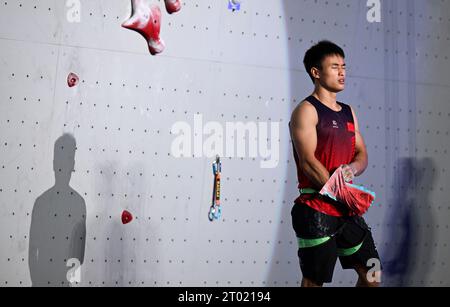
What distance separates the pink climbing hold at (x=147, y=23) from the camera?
2.82 m

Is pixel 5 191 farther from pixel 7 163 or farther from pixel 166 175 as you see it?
pixel 166 175

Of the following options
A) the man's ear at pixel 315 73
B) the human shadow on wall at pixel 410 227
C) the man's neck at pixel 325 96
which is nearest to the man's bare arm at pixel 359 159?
the man's neck at pixel 325 96

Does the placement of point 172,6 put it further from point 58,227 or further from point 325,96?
point 58,227

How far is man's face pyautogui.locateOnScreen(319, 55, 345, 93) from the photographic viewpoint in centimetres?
287

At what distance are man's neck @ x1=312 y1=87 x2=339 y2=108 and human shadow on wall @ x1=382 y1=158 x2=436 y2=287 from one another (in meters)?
0.58

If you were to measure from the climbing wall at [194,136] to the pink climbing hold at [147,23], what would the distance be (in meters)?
0.01

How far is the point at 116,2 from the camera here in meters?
2.81

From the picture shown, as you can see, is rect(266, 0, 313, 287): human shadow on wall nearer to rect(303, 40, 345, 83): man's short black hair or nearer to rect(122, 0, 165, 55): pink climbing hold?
rect(303, 40, 345, 83): man's short black hair

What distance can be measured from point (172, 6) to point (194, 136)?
0.56 metres

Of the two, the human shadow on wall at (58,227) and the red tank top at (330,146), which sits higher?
the red tank top at (330,146)

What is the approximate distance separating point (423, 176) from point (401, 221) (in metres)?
0.25

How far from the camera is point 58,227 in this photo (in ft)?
8.89

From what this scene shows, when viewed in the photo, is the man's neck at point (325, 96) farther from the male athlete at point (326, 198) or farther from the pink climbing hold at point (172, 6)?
the pink climbing hold at point (172, 6)

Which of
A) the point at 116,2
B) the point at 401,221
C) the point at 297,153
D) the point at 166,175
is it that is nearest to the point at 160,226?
the point at 166,175
